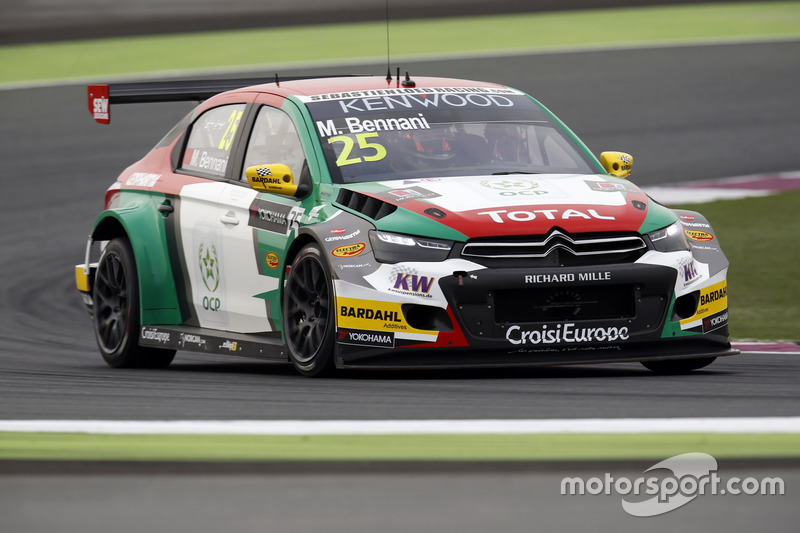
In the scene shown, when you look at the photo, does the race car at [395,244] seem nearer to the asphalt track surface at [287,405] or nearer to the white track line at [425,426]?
the asphalt track surface at [287,405]

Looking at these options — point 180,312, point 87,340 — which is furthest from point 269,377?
point 87,340

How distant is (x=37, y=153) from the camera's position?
20.2 metres

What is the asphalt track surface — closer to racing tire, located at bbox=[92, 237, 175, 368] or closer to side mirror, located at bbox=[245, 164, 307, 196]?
racing tire, located at bbox=[92, 237, 175, 368]

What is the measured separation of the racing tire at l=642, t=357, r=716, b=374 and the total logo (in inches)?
41.8

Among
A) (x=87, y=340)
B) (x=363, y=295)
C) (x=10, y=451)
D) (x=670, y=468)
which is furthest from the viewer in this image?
(x=87, y=340)

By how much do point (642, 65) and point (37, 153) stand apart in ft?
36.1

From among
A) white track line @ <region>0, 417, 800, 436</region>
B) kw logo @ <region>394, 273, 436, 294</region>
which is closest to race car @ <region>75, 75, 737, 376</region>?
kw logo @ <region>394, 273, 436, 294</region>

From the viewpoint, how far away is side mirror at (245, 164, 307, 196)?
8.01 meters

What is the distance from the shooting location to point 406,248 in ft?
24.2

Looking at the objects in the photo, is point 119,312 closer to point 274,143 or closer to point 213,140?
point 213,140

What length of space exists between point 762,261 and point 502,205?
617 centimetres

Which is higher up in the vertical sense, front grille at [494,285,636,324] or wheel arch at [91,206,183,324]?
front grille at [494,285,636,324]

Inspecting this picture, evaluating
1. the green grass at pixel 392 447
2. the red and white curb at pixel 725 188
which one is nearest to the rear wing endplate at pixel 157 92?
the green grass at pixel 392 447

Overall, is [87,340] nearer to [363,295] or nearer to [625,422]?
[363,295]
